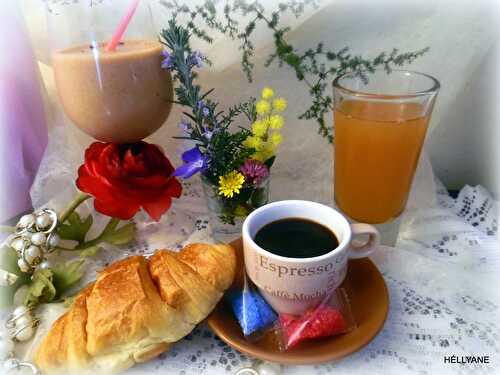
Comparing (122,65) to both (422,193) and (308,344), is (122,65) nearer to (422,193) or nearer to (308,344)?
(308,344)

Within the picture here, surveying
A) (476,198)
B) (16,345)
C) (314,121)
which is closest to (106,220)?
(16,345)

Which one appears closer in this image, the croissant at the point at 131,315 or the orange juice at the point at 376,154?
the croissant at the point at 131,315

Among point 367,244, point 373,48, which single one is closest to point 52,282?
point 367,244

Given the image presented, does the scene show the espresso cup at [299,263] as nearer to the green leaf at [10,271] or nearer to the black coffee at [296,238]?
the black coffee at [296,238]

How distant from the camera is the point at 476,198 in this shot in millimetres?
873

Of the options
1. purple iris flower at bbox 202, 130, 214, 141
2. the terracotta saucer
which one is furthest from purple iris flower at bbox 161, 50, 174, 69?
the terracotta saucer

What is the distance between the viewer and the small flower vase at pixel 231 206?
72 cm

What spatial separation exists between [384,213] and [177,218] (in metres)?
0.42

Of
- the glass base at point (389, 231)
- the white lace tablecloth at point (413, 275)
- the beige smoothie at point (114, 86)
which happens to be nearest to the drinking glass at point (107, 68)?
the beige smoothie at point (114, 86)

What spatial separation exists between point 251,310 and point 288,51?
49 cm

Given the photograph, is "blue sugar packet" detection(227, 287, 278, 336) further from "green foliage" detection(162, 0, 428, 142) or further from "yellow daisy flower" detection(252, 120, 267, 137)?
"green foliage" detection(162, 0, 428, 142)

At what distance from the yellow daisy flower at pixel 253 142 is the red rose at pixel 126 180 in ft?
0.54

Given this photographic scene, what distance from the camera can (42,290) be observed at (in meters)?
0.64

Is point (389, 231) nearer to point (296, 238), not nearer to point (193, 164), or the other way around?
point (296, 238)
